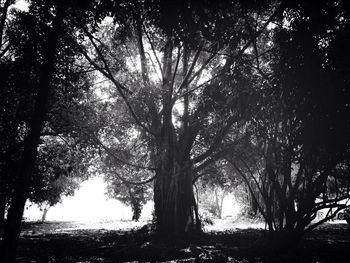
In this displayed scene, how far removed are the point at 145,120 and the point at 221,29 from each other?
8.37 metres

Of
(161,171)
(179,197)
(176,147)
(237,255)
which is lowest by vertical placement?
(237,255)

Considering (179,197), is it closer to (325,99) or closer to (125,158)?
(125,158)

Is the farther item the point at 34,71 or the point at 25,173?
the point at 34,71

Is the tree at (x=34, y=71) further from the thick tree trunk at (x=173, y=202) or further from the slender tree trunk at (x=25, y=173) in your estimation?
the thick tree trunk at (x=173, y=202)

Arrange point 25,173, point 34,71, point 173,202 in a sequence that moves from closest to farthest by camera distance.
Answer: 1. point 25,173
2. point 34,71
3. point 173,202

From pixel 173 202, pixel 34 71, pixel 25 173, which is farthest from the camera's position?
pixel 173 202

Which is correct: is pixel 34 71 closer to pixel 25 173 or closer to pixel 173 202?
pixel 25 173

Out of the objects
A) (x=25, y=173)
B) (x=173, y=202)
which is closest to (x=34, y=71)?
(x=25, y=173)

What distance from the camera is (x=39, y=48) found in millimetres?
8688

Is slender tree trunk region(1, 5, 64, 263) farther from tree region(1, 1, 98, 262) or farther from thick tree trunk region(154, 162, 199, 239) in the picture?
thick tree trunk region(154, 162, 199, 239)

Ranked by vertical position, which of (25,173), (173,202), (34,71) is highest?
(34,71)

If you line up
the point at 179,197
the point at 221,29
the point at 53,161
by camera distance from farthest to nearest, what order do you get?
1. the point at 53,161
2. the point at 179,197
3. the point at 221,29

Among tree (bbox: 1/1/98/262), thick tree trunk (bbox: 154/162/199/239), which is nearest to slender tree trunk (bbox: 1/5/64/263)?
tree (bbox: 1/1/98/262)

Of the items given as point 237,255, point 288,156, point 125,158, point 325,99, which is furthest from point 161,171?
A: point 325,99
